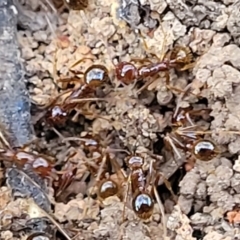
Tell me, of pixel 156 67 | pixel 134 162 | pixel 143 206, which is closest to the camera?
pixel 143 206

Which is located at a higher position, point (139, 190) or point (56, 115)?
point (56, 115)

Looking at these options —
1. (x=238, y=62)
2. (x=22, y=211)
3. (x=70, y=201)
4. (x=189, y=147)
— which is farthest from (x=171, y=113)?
(x=22, y=211)

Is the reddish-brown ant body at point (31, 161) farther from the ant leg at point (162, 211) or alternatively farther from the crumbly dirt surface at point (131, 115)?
the ant leg at point (162, 211)

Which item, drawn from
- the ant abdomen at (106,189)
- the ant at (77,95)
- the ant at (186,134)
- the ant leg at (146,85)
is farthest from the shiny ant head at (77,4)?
the ant abdomen at (106,189)

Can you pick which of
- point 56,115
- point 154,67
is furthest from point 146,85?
point 56,115

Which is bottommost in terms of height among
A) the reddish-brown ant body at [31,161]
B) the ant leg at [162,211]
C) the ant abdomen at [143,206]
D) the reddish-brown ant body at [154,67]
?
the ant leg at [162,211]

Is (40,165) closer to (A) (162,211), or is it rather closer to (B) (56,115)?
(B) (56,115)

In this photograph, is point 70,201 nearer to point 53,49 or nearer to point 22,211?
point 22,211
